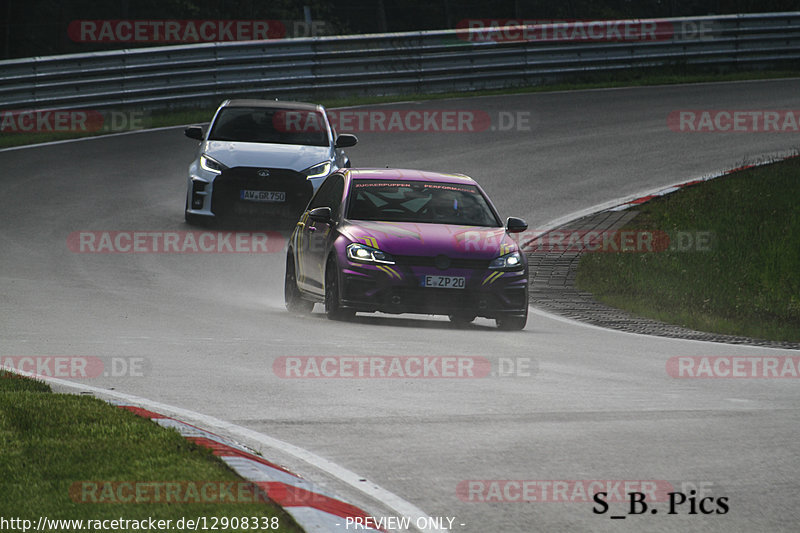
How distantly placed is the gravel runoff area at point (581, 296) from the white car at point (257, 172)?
3260 mm

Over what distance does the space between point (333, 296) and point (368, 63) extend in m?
17.2

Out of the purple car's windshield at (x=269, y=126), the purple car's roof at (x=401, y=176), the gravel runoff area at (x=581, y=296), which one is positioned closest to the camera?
the gravel runoff area at (x=581, y=296)

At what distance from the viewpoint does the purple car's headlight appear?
12000 millimetres

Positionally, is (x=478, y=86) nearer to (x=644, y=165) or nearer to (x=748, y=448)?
(x=644, y=165)

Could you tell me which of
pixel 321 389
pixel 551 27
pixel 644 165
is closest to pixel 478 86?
pixel 551 27

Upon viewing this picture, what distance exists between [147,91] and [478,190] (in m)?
14.9

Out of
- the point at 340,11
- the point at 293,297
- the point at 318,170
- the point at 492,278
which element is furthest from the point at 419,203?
the point at 340,11

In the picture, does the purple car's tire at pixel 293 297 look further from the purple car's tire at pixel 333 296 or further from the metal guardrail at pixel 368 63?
the metal guardrail at pixel 368 63

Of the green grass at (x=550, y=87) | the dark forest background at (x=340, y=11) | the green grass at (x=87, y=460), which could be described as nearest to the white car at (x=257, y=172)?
the green grass at (x=550, y=87)

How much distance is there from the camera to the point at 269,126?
747 inches

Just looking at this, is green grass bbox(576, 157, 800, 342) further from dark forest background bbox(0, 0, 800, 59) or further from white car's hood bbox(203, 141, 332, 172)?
dark forest background bbox(0, 0, 800, 59)

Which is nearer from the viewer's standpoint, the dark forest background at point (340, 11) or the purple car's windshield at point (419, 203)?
the purple car's windshield at point (419, 203)

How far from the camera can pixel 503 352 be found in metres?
10.4

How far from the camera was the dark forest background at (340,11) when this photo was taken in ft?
104
